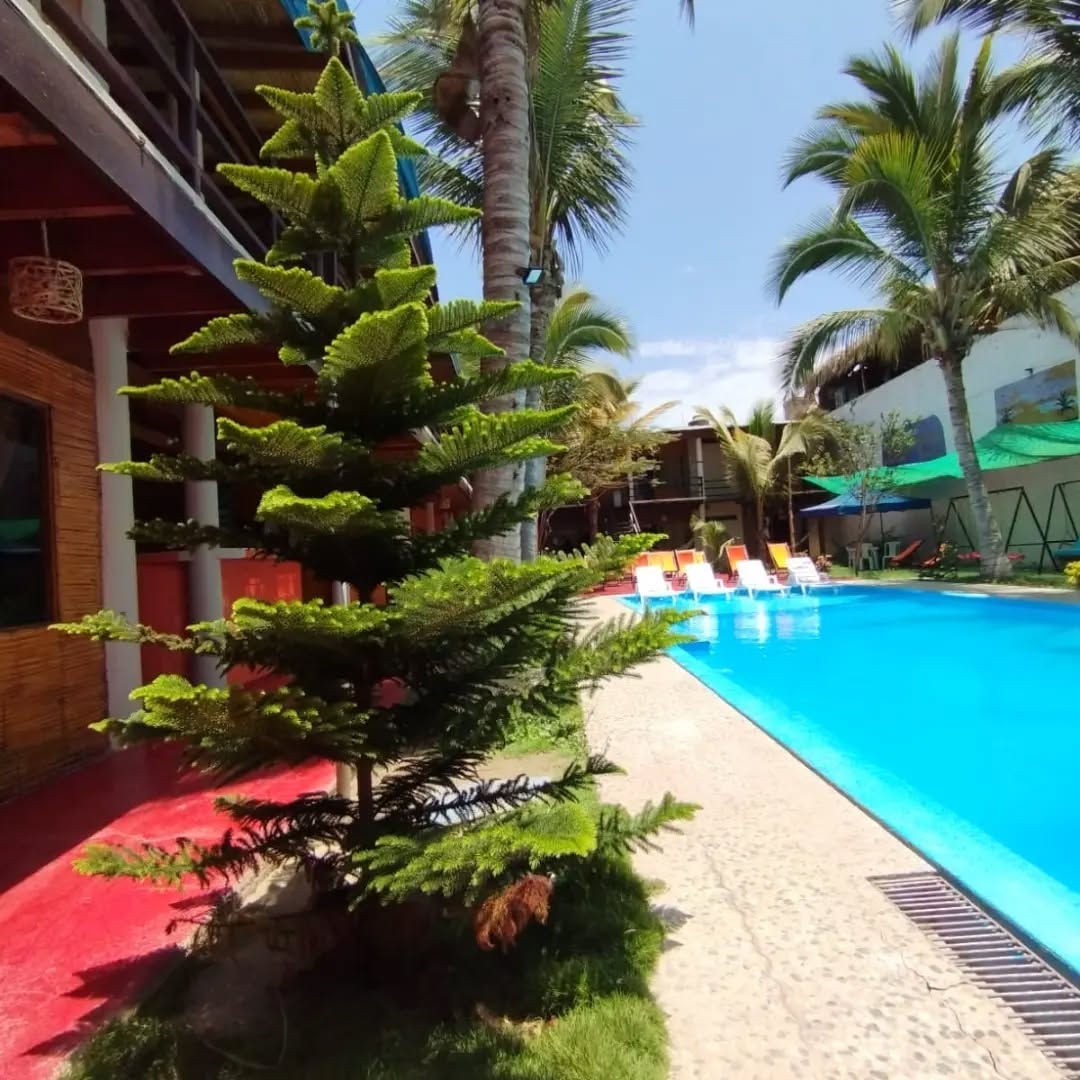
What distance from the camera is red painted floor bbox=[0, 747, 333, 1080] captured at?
2.29m

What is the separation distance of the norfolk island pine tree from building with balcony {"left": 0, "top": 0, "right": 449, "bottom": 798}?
517 millimetres

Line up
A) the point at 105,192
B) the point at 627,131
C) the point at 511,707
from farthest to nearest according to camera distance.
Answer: the point at 627,131
the point at 105,192
the point at 511,707

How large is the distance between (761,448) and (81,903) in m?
25.6

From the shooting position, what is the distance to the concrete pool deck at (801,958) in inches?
81.5

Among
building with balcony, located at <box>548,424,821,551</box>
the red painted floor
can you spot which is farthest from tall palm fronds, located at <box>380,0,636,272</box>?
building with balcony, located at <box>548,424,821,551</box>

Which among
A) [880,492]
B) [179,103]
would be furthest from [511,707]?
[880,492]

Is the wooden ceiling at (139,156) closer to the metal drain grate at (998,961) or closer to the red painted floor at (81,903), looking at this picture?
the red painted floor at (81,903)

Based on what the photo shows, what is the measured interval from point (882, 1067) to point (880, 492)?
20.6 meters

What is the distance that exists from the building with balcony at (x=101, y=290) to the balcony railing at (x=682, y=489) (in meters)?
23.7

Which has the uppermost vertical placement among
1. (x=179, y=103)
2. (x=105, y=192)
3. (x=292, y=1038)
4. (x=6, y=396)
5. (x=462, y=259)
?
(x=462, y=259)

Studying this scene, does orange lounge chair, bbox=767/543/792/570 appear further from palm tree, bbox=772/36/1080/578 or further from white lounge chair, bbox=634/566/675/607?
palm tree, bbox=772/36/1080/578

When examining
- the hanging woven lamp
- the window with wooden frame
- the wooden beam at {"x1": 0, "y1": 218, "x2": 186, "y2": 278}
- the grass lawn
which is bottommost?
the grass lawn

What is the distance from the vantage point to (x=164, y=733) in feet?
6.88

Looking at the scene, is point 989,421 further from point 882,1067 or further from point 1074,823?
point 882,1067
